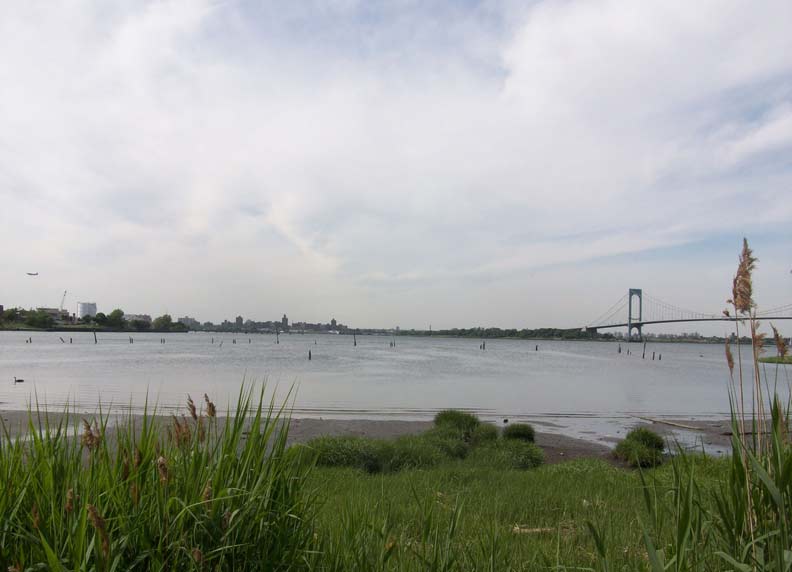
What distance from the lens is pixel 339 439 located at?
11.6 metres

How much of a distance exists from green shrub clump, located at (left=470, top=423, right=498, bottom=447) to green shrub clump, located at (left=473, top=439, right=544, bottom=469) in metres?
0.66

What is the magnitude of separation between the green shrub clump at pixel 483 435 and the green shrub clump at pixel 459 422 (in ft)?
0.56

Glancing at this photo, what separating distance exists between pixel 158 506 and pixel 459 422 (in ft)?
45.4

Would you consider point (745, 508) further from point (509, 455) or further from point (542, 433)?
point (542, 433)

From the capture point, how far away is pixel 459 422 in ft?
51.5

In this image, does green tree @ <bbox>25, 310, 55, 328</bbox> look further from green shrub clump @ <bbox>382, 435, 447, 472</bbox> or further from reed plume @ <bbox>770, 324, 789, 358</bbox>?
reed plume @ <bbox>770, 324, 789, 358</bbox>

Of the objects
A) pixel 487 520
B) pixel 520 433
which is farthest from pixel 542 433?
pixel 487 520

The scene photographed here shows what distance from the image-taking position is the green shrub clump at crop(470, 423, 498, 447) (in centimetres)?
1439

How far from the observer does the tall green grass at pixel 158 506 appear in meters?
2.40

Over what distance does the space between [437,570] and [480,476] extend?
6.64 metres

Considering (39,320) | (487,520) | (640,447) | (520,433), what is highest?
(39,320)

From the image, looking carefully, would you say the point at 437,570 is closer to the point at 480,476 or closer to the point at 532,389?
the point at 480,476

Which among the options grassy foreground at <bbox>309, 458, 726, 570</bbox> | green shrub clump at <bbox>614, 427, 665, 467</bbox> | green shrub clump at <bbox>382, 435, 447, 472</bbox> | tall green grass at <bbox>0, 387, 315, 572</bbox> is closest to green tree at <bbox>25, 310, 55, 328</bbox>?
green shrub clump at <bbox>382, 435, 447, 472</bbox>

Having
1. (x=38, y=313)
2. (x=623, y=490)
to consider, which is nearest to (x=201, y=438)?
(x=623, y=490)
